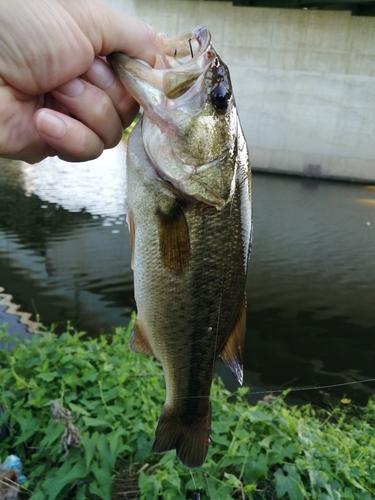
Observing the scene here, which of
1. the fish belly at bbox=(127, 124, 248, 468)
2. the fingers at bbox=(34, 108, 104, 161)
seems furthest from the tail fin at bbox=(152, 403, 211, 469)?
the fingers at bbox=(34, 108, 104, 161)

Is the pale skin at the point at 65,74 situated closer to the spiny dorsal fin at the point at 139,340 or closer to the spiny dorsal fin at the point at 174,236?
the spiny dorsal fin at the point at 174,236

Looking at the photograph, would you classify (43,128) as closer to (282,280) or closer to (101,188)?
(282,280)

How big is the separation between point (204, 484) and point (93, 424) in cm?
68

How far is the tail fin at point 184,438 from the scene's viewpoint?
5.52ft

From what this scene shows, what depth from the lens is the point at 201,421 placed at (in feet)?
5.67

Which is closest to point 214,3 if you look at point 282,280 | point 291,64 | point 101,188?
point 291,64

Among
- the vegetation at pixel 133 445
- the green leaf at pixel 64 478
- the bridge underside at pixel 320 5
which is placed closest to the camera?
the green leaf at pixel 64 478

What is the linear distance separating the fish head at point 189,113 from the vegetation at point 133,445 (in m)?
1.48

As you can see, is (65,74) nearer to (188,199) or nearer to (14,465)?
(188,199)

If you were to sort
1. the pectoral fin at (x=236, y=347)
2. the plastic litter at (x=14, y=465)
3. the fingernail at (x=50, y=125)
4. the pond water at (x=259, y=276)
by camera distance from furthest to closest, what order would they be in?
the pond water at (x=259, y=276) → the plastic litter at (x=14, y=465) → the pectoral fin at (x=236, y=347) → the fingernail at (x=50, y=125)

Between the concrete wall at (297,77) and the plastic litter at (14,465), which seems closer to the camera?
the plastic litter at (14,465)

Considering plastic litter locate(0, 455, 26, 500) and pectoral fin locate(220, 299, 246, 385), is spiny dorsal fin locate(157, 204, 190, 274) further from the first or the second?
plastic litter locate(0, 455, 26, 500)

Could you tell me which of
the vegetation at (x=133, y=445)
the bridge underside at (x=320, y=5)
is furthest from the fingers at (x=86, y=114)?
the bridge underside at (x=320, y=5)

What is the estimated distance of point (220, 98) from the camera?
4.60 ft
